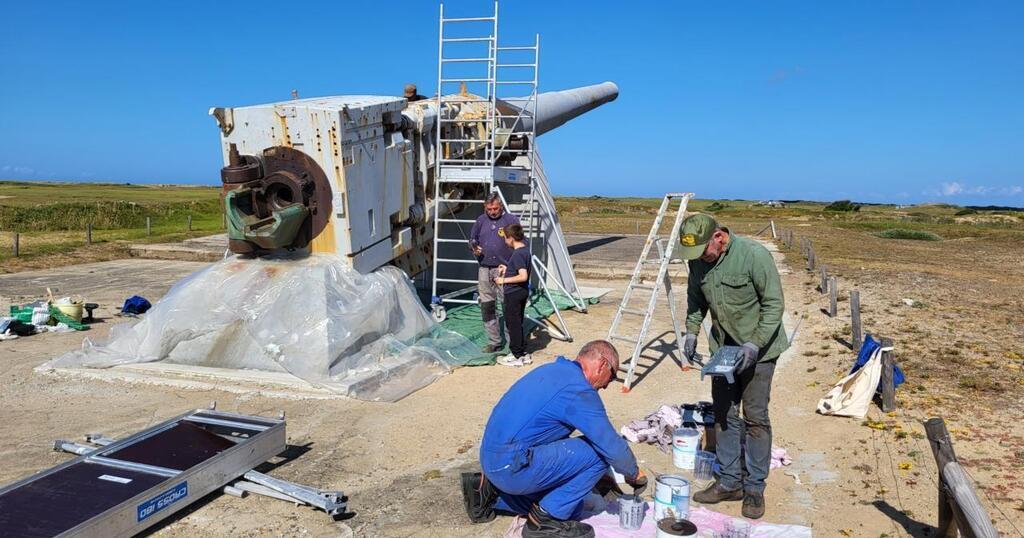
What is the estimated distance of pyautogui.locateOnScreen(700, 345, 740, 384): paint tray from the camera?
214 inches

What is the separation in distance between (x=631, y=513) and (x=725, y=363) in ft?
4.02

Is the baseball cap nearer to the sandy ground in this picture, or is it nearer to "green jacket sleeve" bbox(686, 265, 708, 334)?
"green jacket sleeve" bbox(686, 265, 708, 334)

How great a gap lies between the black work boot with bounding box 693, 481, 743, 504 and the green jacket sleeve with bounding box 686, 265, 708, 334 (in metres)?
1.31

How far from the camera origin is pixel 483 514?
18.0 feet

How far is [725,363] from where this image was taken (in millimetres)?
5531

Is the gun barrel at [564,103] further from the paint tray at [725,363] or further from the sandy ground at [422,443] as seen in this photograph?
the paint tray at [725,363]

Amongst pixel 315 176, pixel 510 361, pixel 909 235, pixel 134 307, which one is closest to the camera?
pixel 315 176

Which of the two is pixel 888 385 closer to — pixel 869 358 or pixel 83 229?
pixel 869 358

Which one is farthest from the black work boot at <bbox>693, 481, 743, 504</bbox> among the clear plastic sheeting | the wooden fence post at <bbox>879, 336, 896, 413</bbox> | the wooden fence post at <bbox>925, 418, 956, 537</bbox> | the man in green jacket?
the clear plastic sheeting

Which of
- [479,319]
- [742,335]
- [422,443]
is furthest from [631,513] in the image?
[479,319]

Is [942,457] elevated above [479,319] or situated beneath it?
elevated above

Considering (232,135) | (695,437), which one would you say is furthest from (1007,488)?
(232,135)

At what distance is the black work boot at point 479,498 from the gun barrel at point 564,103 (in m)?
9.64

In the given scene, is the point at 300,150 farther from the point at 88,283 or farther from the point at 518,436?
the point at 88,283
